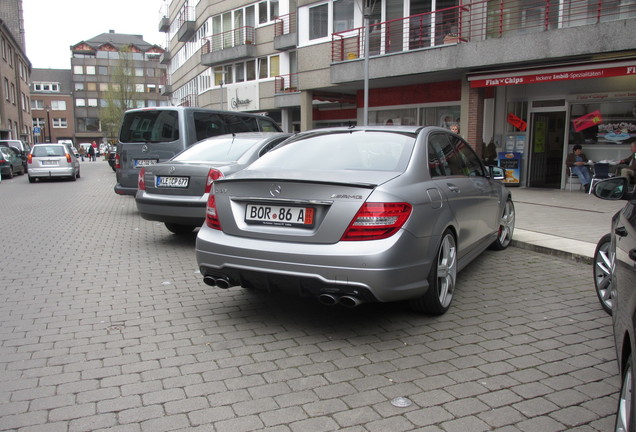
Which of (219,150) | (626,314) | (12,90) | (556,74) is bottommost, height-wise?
(626,314)

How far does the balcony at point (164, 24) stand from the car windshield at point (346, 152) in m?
56.9

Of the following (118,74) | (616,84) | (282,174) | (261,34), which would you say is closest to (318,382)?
(282,174)

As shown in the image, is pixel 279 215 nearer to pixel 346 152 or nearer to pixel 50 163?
pixel 346 152

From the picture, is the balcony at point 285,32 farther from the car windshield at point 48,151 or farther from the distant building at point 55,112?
the distant building at point 55,112

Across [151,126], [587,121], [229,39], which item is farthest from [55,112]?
[587,121]

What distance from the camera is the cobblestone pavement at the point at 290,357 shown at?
2.91 metres

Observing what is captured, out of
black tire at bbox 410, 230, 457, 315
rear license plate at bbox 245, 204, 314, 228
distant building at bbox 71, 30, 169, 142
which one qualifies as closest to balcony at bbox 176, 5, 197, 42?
rear license plate at bbox 245, 204, 314, 228

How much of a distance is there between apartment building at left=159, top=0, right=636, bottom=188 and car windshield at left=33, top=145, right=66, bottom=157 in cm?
1062

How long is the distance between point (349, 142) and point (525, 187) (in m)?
12.9

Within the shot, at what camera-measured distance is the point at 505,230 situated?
7367 millimetres

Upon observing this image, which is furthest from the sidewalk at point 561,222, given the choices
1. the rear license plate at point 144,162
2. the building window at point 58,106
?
the building window at point 58,106

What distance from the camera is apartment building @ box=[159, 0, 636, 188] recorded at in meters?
13.2

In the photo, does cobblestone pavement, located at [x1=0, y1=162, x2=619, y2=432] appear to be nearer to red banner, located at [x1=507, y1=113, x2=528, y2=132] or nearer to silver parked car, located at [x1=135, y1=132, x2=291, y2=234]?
silver parked car, located at [x1=135, y1=132, x2=291, y2=234]

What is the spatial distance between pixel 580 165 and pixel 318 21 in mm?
12332
